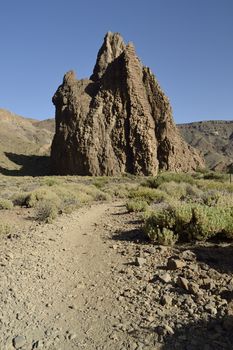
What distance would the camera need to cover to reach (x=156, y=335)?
4.71m

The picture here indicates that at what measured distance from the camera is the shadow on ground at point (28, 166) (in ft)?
170

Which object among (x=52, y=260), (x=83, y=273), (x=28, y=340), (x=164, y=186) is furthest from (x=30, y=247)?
(x=164, y=186)

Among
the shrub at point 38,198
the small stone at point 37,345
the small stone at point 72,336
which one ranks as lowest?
the small stone at point 37,345

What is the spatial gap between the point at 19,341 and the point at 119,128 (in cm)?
4181

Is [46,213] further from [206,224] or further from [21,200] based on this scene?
[206,224]

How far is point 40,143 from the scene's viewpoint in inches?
4237

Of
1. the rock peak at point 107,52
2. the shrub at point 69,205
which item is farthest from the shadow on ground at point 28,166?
the shrub at point 69,205

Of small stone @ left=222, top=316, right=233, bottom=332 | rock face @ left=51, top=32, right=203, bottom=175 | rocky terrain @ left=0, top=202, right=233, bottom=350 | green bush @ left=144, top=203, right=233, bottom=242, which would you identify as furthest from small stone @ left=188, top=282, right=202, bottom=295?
rock face @ left=51, top=32, right=203, bottom=175

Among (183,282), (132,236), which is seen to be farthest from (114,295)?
(132,236)

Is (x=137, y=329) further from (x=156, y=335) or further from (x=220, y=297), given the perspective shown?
(x=220, y=297)

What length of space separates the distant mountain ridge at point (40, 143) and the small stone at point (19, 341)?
47.0 meters

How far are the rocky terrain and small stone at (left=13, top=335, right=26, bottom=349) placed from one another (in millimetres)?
14

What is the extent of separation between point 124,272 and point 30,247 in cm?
260

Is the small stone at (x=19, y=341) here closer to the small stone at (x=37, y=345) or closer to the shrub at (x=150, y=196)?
the small stone at (x=37, y=345)
